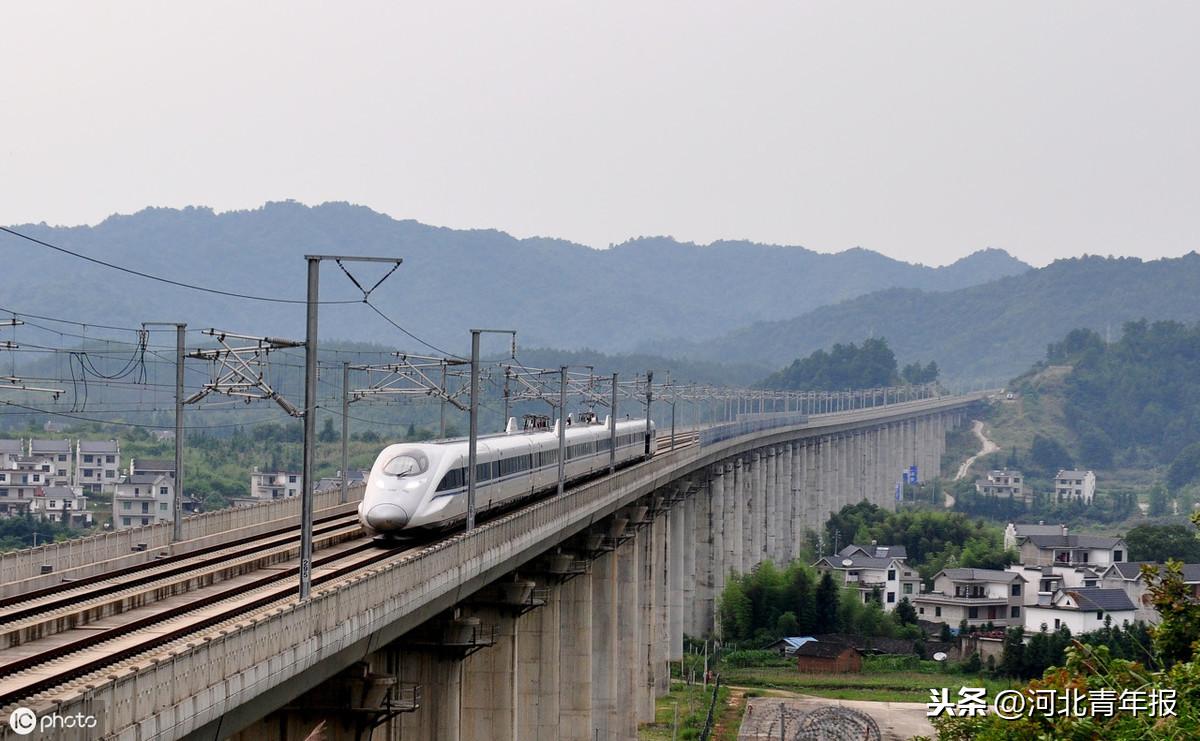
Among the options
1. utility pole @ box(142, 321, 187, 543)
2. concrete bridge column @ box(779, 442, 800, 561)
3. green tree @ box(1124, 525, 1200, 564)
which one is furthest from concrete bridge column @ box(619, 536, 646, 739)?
concrete bridge column @ box(779, 442, 800, 561)

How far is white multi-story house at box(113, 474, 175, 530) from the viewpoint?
134 m

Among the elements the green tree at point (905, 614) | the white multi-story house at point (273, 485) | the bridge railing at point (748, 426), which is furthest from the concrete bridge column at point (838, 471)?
the green tree at point (905, 614)

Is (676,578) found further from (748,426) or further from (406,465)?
(406,465)

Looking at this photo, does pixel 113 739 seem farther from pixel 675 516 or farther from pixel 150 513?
pixel 150 513

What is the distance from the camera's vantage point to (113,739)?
1830cm

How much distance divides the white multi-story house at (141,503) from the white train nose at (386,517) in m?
96.5

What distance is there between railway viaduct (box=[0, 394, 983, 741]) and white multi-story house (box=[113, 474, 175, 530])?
4632 cm

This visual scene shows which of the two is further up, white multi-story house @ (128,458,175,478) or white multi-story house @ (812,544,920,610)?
white multi-story house @ (128,458,175,478)

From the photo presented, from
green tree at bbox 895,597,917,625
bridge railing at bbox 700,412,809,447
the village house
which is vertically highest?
bridge railing at bbox 700,412,809,447

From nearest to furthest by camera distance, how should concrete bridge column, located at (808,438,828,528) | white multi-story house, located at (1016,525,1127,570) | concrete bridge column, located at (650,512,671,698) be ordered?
concrete bridge column, located at (650,512,671,698)
white multi-story house, located at (1016,525,1127,570)
concrete bridge column, located at (808,438,828,528)

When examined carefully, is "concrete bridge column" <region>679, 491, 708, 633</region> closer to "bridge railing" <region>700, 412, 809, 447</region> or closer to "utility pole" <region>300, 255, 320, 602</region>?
"bridge railing" <region>700, 412, 809, 447</region>

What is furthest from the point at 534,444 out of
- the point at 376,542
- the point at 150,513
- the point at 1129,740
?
the point at 150,513

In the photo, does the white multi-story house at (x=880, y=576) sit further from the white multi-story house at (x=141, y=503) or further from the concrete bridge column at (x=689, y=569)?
the white multi-story house at (x=141, y=503)

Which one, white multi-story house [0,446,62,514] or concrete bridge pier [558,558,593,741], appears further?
white multi-story house [0,446,62,514]
